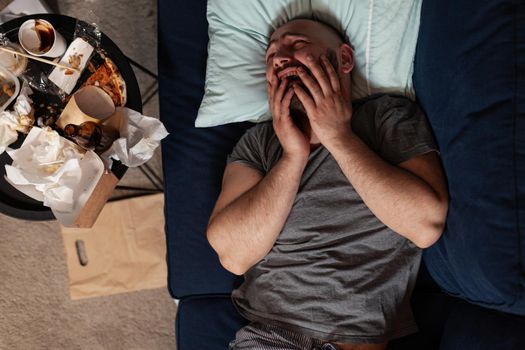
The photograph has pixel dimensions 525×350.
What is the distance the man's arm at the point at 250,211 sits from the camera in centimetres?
114

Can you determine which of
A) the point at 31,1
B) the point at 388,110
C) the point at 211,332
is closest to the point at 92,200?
the point at 211,332

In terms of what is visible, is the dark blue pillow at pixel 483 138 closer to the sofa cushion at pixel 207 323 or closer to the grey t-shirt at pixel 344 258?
the grey t-shirt at pixel 344 258

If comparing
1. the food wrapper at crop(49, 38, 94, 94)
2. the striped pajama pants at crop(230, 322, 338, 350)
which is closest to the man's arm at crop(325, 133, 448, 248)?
the striped pajama pants at crop(230, 322, 338, 350)

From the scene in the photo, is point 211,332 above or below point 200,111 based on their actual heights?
below

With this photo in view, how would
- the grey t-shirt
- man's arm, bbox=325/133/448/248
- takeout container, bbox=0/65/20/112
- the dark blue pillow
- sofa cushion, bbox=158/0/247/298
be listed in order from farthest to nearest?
sofa cushion, bbox=158/0/247/298, takeout container, bbox=0/65/20/112, the grey t-shirt, man's arm, bbox=325/133/448/248, the dark blue pillow

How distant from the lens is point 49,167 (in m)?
1.15

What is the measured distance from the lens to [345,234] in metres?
1.16

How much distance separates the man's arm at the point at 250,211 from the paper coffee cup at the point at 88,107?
0.37 meters

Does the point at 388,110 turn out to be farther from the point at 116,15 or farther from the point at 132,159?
the point at 116,15

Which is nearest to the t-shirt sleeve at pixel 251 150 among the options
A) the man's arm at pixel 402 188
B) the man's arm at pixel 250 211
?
the man's arm at pixel 250 211

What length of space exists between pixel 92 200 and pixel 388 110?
0.79 metres

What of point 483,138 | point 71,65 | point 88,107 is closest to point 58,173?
point 88,107

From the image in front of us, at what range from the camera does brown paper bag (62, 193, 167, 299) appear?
1684 millimetres

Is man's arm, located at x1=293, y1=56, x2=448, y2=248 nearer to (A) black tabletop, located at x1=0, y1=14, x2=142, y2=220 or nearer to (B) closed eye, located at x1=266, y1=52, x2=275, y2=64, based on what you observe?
(B) closed eye, located at x1=266, y1=52, x2=275, y2=64
